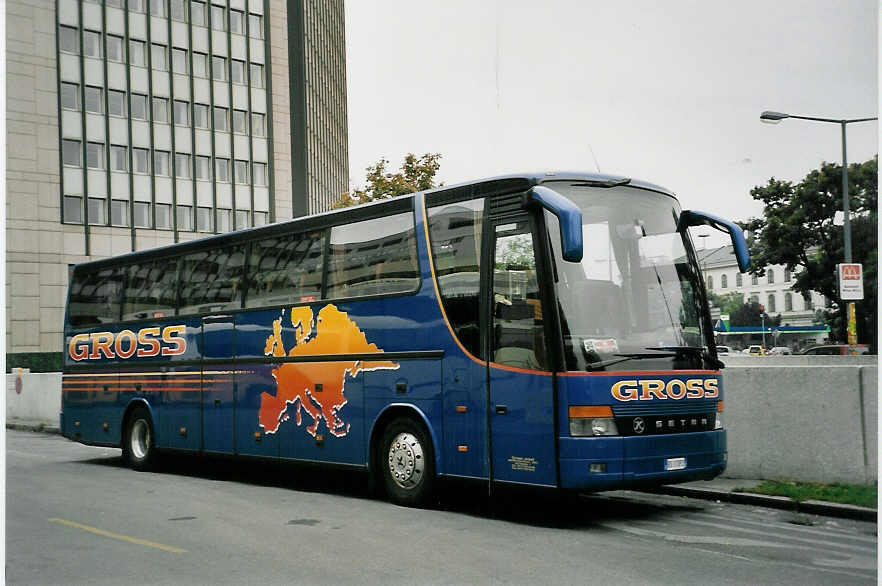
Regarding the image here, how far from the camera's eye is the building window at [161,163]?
57.4 m

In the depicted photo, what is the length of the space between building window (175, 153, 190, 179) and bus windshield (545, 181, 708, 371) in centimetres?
5170

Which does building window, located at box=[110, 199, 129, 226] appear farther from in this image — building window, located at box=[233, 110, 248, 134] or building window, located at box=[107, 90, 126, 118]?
building window, located at box=[233, 110, 248, 134]

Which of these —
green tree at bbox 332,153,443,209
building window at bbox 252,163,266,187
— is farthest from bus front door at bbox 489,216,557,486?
building window at bbox 252,163,266,187

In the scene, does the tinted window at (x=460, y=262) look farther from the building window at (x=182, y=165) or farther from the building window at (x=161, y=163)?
the building window at (x=182, y=165)

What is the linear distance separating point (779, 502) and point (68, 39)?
4870 centimetres

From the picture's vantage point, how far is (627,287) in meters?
9.77

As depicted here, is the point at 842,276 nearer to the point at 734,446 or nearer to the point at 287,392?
the point at 734,446

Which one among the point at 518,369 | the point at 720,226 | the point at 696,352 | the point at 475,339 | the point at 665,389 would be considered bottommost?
the point at 665,389

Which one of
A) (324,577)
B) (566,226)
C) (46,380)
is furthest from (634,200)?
(46,380)

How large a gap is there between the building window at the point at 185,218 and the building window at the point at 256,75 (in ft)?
29.8

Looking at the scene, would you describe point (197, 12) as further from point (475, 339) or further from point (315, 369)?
point (475, 339)

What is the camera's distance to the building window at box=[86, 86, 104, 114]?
5244 cm

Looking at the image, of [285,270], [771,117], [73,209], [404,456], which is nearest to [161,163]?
[73,209]

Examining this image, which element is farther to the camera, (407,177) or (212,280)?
(407,177)
